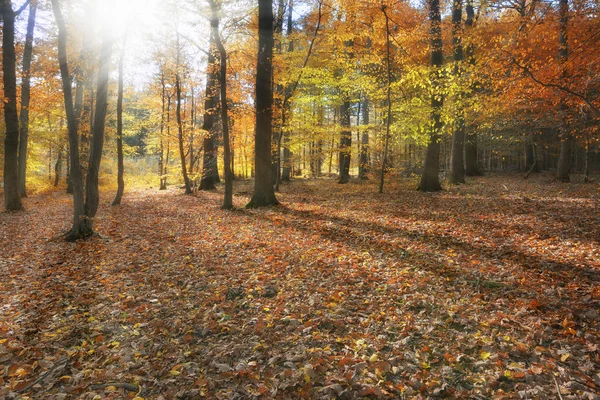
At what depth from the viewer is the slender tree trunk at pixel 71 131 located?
7.96 metres

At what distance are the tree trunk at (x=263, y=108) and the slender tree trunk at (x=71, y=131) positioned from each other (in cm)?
571

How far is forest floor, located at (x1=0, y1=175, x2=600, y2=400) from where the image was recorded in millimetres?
3346

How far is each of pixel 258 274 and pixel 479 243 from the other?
15.7 ft

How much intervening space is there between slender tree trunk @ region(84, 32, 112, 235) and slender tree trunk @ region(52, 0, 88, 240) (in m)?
0.21

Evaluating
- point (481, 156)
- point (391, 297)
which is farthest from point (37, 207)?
point (481, 156)

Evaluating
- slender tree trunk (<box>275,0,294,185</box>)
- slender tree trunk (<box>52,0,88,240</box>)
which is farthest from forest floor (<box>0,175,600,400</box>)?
slender tree trunk (<box>275,0,294,185</box>)

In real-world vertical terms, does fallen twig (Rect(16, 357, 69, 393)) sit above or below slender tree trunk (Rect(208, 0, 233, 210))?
below

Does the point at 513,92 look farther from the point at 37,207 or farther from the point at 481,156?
the point at 481,156

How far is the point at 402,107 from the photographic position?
48.4 ft

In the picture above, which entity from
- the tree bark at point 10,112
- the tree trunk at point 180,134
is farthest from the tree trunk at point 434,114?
the tree bark at point 10,112

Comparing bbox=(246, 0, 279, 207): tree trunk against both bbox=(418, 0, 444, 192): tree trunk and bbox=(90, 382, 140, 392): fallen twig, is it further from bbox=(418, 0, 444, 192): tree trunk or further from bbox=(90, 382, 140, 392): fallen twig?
bbox=(90, 382, 140, 392): fallen twig

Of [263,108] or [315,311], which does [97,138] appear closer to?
[263,108]

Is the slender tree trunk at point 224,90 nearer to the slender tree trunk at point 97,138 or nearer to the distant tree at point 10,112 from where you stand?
the slender tree trunk at point 97,138

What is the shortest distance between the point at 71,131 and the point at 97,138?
1.04m
